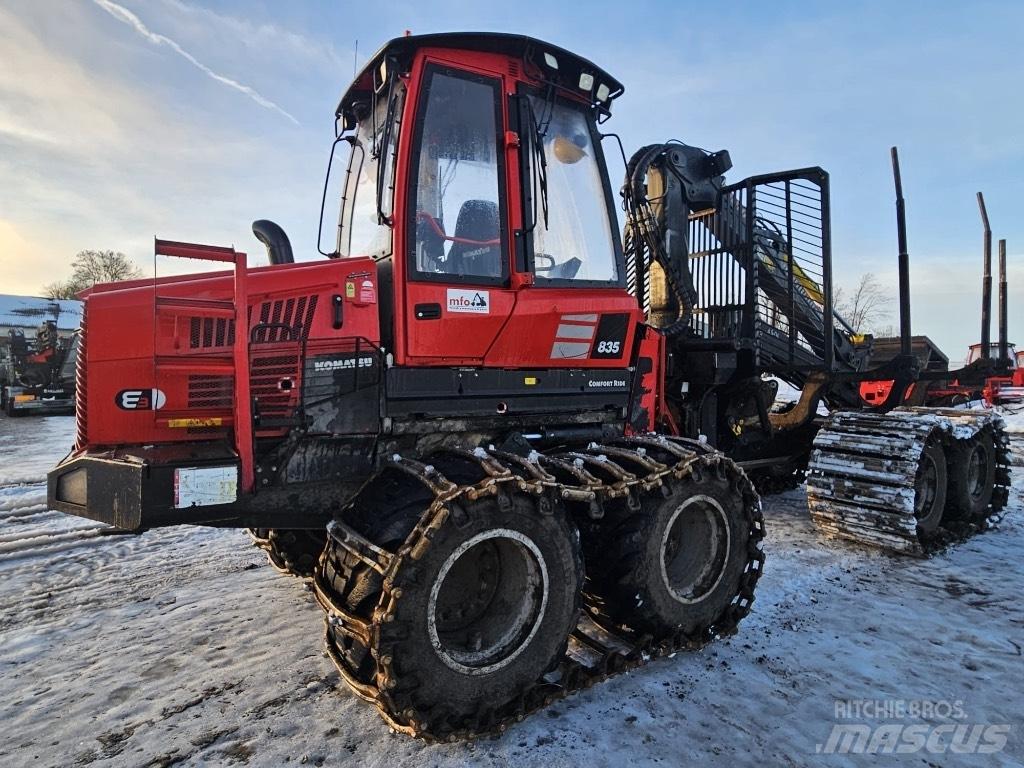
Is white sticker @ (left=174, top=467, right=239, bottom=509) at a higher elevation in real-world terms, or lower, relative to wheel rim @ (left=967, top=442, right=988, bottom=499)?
higher

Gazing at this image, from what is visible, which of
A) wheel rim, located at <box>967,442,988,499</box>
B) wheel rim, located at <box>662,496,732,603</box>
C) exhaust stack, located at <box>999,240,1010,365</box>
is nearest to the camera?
wheel rim, located at <box>662,496,732,603</box>

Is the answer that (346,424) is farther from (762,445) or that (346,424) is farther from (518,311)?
(762,445)

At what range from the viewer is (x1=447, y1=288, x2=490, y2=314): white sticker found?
3494 mm

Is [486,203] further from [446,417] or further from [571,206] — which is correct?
[446,417]

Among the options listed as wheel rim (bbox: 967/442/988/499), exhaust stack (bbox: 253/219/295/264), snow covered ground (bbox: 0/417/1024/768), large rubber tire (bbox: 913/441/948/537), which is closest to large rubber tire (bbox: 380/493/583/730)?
snow covered ground (bbox: 0/417/1024/768)

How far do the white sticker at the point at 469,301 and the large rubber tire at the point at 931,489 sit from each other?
496cm

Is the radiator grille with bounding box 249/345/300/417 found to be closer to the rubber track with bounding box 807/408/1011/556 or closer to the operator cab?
the operator cab

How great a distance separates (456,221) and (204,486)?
1.88m

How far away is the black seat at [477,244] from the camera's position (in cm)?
357

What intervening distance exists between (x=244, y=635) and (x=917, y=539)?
5.54 meters

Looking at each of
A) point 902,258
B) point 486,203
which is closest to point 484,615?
point 486,203

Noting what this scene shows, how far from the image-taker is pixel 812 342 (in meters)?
7.12

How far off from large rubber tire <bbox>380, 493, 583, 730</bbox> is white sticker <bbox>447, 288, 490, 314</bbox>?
1065 mm

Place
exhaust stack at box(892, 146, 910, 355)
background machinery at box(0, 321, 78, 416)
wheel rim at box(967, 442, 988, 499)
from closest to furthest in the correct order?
exhaust stack at box(892, 146, 910, 355)
wheel rim at box(967, 442, 988, 499)
background machinery at box(0, 321, 78, 416)
